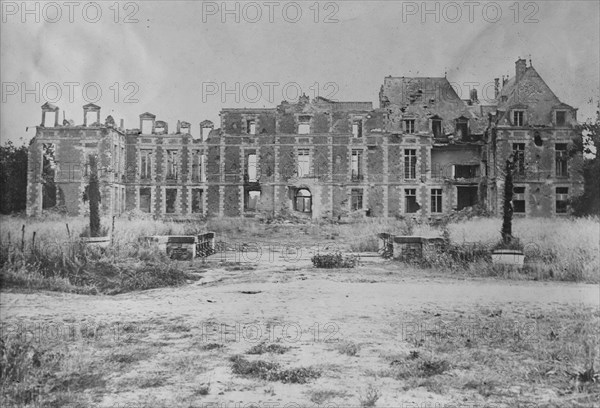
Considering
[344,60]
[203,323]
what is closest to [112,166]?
[203,323]

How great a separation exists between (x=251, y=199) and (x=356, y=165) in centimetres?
105

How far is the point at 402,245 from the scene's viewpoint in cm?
405

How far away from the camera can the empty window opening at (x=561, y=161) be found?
12.8 ft

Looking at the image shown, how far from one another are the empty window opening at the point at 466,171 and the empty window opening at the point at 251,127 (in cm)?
189

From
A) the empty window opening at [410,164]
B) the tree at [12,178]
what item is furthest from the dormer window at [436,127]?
the tree at [12,178]

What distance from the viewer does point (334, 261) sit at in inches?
157

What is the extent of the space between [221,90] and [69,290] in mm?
2201

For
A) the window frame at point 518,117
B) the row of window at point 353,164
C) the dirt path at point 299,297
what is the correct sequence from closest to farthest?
the dirt path at point 299,297
the row of window at point 353,164
the window frame at point 518,117

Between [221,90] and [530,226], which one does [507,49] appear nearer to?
[530,226]

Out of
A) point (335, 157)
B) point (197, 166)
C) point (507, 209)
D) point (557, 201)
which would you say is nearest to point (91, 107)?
point (197, 166)

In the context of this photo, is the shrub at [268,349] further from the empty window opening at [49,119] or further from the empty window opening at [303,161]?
the empty window opening at [49,119]

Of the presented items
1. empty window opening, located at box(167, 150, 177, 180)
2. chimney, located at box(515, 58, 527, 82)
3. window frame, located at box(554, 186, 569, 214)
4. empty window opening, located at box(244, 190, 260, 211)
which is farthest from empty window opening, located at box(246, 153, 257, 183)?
window frame, located at box(554, 186, 569, 214)

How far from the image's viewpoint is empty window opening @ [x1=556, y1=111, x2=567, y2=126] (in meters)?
4.00

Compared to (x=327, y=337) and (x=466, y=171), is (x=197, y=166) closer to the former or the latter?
(x=327, y=337)
